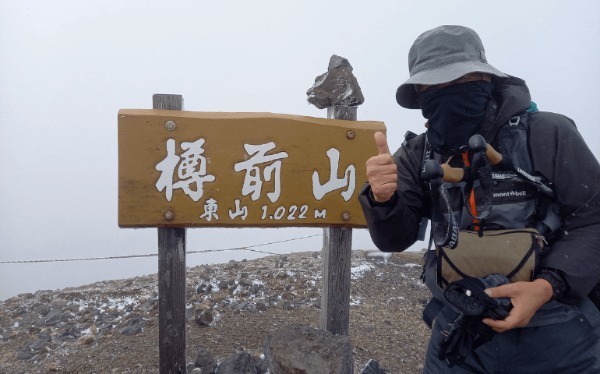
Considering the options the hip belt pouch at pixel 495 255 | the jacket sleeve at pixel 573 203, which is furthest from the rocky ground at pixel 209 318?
the jacket sleeve at pixel 573 203

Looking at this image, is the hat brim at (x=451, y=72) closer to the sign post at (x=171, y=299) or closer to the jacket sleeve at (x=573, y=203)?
the jacket sleeve at (x=573, y=203)

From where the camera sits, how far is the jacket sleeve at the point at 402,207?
2.23m

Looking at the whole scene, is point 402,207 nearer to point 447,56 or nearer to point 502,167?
point 502,167

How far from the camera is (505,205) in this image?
211cm

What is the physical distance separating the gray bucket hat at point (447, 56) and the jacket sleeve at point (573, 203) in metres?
0.45

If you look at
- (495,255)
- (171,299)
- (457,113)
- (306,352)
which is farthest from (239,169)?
(495,255)

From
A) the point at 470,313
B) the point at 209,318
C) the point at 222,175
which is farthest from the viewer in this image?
the point at 209,318

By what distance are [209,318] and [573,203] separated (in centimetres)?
425

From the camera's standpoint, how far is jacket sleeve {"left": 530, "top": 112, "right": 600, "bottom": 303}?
1965mm

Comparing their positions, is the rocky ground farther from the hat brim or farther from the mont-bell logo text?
the hat brim

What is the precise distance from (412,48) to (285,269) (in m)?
5.49

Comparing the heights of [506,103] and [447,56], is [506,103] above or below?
below

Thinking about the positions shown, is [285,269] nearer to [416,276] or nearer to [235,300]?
[235,300]

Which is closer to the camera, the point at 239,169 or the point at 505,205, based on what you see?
the point at 505,205
